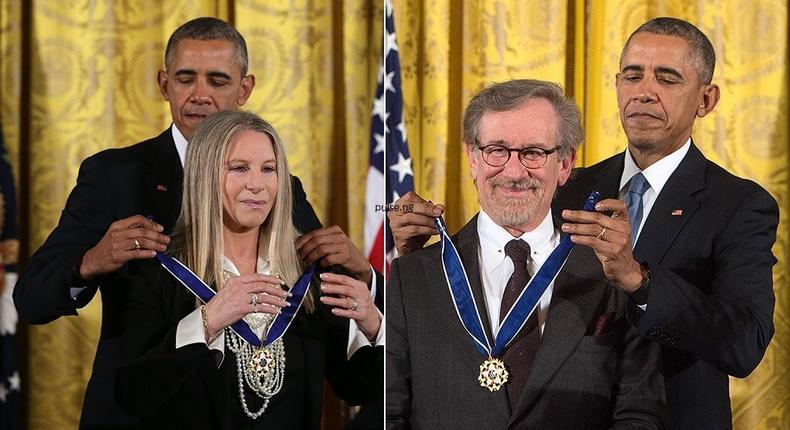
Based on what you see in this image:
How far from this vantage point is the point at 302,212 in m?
3.14

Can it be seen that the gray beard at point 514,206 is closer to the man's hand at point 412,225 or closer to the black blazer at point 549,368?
the black blazer at point 549,368

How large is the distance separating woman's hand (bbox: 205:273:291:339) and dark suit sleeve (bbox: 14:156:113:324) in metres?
0.40

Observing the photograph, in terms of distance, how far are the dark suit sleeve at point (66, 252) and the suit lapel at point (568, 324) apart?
128 centimetres

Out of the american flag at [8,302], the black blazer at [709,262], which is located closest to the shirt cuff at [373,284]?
the black blazer at [709,262]

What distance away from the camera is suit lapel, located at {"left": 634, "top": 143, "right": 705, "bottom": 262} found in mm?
2756

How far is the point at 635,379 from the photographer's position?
2.73 meters


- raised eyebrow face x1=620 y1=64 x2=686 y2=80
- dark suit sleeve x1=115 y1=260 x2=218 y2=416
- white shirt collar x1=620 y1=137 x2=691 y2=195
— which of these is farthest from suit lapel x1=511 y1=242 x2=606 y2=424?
dark suit sleeve x1=115 y1=260 x2=218 y2=416

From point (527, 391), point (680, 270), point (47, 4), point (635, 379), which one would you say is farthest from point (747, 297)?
point (47, 4)

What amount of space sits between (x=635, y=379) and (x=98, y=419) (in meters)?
1.53

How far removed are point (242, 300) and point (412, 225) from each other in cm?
52

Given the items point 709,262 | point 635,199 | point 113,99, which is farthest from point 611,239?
point 113,99

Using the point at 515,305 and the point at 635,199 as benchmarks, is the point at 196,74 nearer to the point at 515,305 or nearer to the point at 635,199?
the point at 515,305

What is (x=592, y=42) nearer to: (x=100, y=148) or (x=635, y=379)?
(x=635, y=379)

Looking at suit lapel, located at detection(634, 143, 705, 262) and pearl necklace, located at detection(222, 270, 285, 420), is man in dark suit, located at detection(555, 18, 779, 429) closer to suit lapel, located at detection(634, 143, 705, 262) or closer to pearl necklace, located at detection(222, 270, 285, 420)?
suit lapel, located at detection(634, 143, 705, 262)
